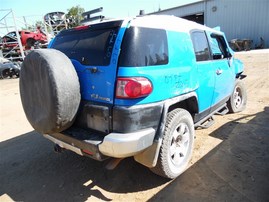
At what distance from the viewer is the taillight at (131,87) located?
228 centimetres

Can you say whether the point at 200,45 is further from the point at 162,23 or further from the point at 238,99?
the point at 238,99

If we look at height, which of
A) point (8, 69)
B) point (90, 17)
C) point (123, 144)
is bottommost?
point (8, 69)

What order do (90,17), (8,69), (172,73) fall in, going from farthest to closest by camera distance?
1. (8,69)
2. (90,17)
3. (172,73)

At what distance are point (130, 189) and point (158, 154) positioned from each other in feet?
2.02

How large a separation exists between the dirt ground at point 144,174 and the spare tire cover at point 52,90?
0.90m

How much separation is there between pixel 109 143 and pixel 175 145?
113 centimetres

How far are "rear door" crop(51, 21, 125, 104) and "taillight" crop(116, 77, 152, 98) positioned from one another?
8cm

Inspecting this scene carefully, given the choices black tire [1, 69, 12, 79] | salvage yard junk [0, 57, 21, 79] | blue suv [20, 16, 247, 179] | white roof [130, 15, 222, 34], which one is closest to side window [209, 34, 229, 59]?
white roof [130, 15, 222, 34]

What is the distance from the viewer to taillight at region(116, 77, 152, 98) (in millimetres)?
2283

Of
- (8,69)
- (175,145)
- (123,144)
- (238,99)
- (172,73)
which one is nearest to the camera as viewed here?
(123,144)

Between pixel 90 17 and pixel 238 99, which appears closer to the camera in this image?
pixel 90 17

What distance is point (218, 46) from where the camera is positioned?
13.9 feet

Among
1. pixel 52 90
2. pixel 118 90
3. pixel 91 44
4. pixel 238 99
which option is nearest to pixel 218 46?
pixel 238 99

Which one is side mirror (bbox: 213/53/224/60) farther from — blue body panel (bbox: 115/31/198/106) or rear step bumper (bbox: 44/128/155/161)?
rear step bumper (bbox: 44/128/155/161)
